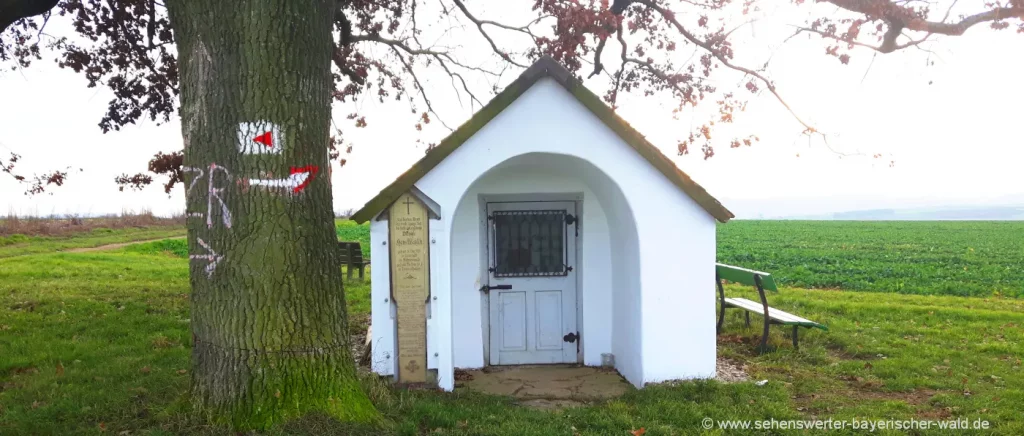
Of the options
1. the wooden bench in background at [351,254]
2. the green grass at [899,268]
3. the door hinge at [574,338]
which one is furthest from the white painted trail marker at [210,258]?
the green grass at [899,268]

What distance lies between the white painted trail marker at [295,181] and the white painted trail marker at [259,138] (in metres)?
0.18

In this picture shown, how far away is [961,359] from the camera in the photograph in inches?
277

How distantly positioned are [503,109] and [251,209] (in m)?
2.56

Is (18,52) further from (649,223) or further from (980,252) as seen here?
(980,252)

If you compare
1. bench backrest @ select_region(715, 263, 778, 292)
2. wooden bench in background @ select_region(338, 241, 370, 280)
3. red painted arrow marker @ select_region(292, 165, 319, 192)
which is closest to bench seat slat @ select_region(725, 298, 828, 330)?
bench backrest @ select_region(715, 263, 778, 292)

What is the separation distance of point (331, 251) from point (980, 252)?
29123 mm

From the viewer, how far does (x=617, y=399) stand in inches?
218

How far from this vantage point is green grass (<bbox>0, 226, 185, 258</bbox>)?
23.6m

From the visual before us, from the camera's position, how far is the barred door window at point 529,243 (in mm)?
6914

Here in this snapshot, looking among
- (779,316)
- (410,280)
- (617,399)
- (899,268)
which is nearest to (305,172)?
(410,280)

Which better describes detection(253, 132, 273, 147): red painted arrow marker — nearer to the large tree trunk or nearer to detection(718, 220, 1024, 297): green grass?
the large tree trunk

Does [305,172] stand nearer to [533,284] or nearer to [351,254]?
[533,284]

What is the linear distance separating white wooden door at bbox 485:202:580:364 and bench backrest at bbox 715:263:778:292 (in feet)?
6.54

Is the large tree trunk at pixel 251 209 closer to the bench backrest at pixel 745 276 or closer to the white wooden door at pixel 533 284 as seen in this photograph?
the white wooden door at pixel 533 284
